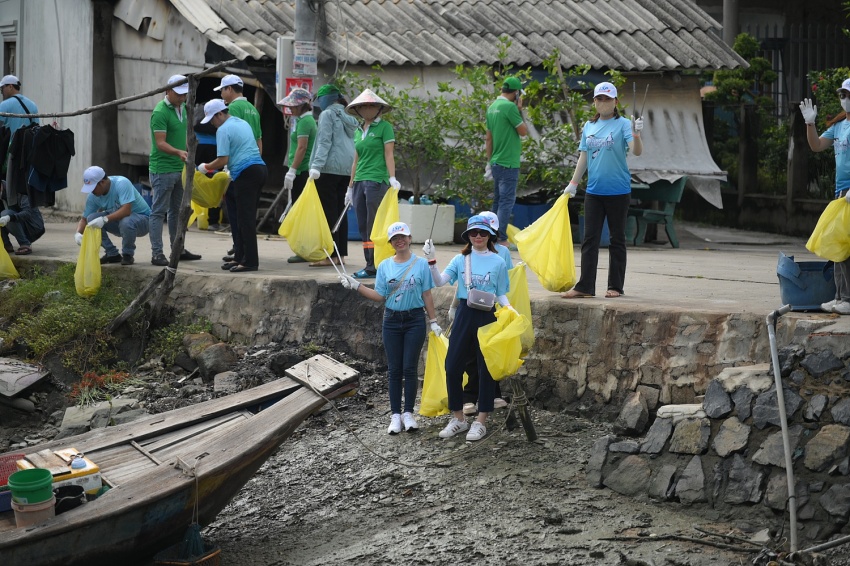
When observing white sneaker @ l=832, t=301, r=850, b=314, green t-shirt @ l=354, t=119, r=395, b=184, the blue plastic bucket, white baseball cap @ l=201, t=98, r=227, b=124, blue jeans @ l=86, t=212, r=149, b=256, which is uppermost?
white baseball cap @ l=201, t=98, r=227, b=124

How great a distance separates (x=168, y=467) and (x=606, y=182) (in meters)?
3.98

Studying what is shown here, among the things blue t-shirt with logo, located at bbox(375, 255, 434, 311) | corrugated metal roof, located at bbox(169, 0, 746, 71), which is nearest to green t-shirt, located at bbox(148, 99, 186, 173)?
corrugated metal roof, located at bbox(169, 0, 746, 71)

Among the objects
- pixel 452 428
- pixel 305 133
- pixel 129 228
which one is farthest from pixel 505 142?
pixel 452 428

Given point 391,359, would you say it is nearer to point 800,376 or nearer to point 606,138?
point 606,138

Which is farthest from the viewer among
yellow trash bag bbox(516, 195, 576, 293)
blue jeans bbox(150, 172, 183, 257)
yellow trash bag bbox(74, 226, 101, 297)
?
blue jeans bbox(150, 172, 183, 257)

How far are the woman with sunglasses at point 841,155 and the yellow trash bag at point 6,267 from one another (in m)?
8.14

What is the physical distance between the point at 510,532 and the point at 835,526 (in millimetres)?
1909

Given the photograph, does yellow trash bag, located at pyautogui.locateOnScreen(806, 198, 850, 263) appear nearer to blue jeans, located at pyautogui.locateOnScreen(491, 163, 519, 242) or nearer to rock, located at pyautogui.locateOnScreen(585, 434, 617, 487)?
rock, located at pyautogui.locateOnScreen(585, 434, 617, 487)

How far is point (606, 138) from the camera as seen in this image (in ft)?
28.1

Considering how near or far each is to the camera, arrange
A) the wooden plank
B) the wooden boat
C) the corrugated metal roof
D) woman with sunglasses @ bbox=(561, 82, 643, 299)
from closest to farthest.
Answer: the wooden boat → the wooden plank → woman with sunglasses @ bbox=(561, 82, 643, 299) → the corrugated metal roof

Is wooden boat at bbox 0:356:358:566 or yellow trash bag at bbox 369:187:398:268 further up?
yellow trash bag at bbox 369:187:398:268

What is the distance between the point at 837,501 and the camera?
6.45 meters

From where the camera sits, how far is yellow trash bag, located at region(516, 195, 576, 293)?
28.4 ft

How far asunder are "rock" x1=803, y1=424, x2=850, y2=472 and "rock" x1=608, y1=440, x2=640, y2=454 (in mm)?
1090
